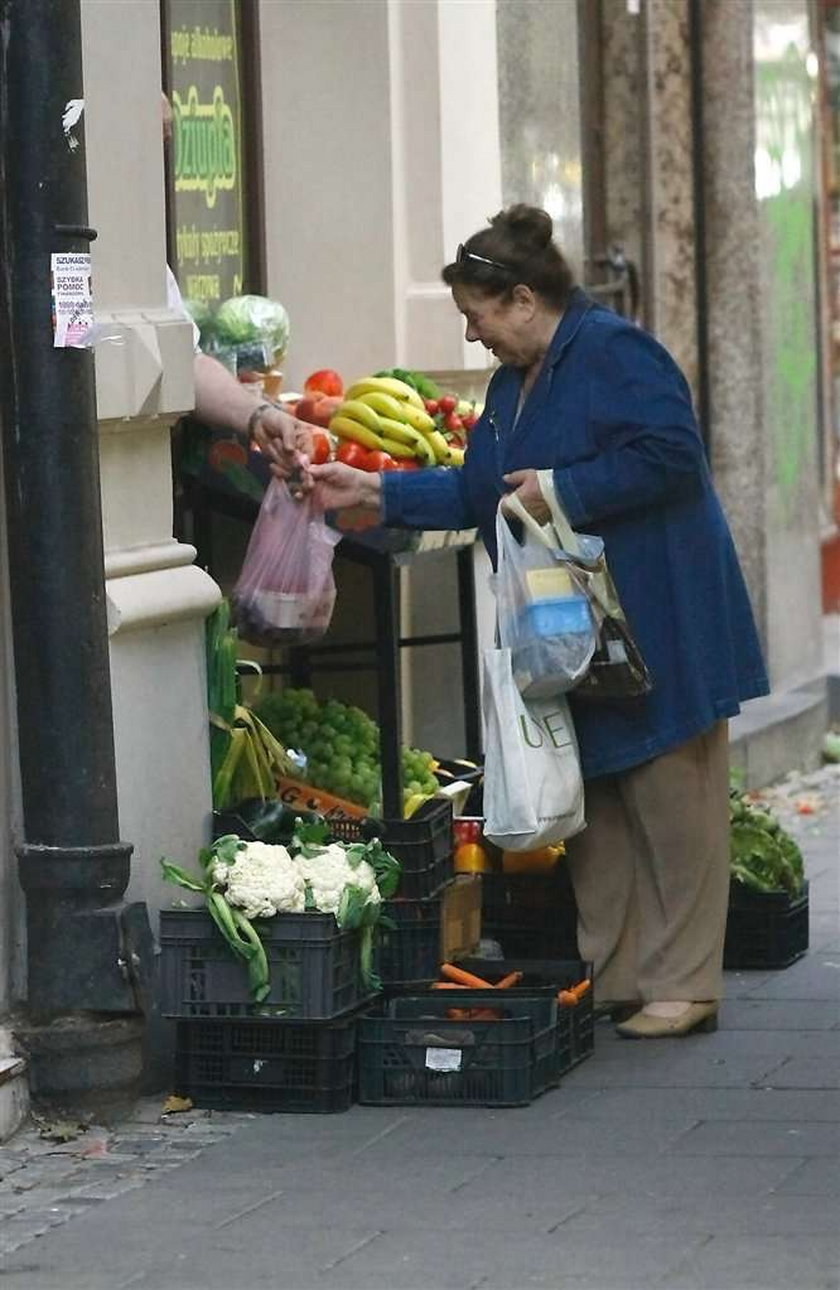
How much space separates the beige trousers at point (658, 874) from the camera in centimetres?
713

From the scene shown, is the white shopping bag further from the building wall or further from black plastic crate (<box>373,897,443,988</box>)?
the building wall

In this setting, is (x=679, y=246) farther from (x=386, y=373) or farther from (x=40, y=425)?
(x=40, y=425)

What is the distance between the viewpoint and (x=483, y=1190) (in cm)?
569

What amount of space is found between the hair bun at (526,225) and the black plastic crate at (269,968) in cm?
171

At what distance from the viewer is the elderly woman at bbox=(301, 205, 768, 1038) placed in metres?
6.89

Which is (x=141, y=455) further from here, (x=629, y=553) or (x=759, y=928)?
(x=759, y=928)

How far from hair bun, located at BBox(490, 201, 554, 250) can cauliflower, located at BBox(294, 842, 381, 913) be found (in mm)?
1507

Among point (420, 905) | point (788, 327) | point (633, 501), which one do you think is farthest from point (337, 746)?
point (788, 327)

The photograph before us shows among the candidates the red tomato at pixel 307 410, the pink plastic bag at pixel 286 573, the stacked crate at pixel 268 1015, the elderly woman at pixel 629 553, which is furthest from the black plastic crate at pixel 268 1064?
the red tomato at pixel 307 410

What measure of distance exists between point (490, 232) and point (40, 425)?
4.40 feet

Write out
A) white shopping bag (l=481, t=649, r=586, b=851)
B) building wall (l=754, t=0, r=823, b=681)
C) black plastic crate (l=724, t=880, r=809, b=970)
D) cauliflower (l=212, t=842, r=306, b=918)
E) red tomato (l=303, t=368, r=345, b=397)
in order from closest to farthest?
cauliflower (l=212, t=842, r=306, b=918) < white shopping bag (l=481, t=649, r=586, b=851) < black plastic crate (l=724, t=880, r=809, b=970) < red tomato (l=303, t=368, r=345, b=397) < building wall (l=754, t=0, r=823, b=681)

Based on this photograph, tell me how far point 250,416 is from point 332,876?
1.34 metres

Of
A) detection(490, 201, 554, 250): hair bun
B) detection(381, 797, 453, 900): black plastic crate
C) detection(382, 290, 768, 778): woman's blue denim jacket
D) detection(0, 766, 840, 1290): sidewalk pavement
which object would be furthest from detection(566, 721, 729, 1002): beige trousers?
detection(490, 201, 554, 250): hair bun

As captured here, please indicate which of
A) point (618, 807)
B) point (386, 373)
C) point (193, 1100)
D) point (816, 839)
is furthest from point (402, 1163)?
point (816, 839)
